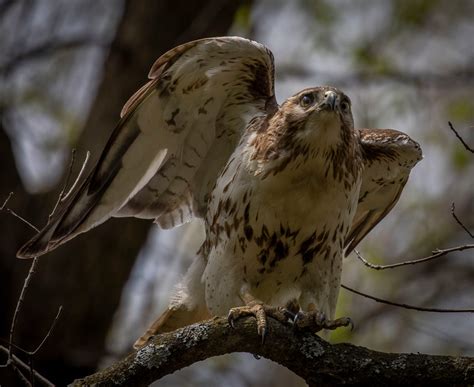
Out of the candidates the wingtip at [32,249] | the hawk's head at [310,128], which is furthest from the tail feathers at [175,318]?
the hawk's head at [310,128]

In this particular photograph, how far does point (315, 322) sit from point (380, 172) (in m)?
1.82

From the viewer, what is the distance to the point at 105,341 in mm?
7285

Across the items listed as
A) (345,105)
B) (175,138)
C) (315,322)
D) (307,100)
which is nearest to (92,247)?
(175,138)

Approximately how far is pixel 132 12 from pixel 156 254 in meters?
2.22

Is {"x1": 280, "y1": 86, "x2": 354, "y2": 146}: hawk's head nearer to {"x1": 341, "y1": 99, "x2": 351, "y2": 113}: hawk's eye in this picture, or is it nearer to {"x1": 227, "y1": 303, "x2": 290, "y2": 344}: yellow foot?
{"x1": 341, "y1": 99, "x2": 351, "y2": 113}: hawk's eye

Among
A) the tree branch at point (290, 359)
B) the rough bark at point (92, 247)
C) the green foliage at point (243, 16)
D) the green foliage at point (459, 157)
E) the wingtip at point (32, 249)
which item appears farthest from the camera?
the green foliage at point (459, 157)

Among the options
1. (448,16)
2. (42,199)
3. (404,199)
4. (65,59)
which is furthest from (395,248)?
(42,199)

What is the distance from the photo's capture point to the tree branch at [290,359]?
3.57 meters

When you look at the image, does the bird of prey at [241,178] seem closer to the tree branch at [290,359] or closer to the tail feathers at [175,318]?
the tail feathers at [175,318]

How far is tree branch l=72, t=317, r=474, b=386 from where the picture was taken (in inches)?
141

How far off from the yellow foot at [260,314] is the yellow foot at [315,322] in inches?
3.4

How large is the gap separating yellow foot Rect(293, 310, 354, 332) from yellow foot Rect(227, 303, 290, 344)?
87 mm

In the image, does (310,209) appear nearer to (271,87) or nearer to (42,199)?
(271,87)

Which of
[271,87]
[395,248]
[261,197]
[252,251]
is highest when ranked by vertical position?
[271,87]
